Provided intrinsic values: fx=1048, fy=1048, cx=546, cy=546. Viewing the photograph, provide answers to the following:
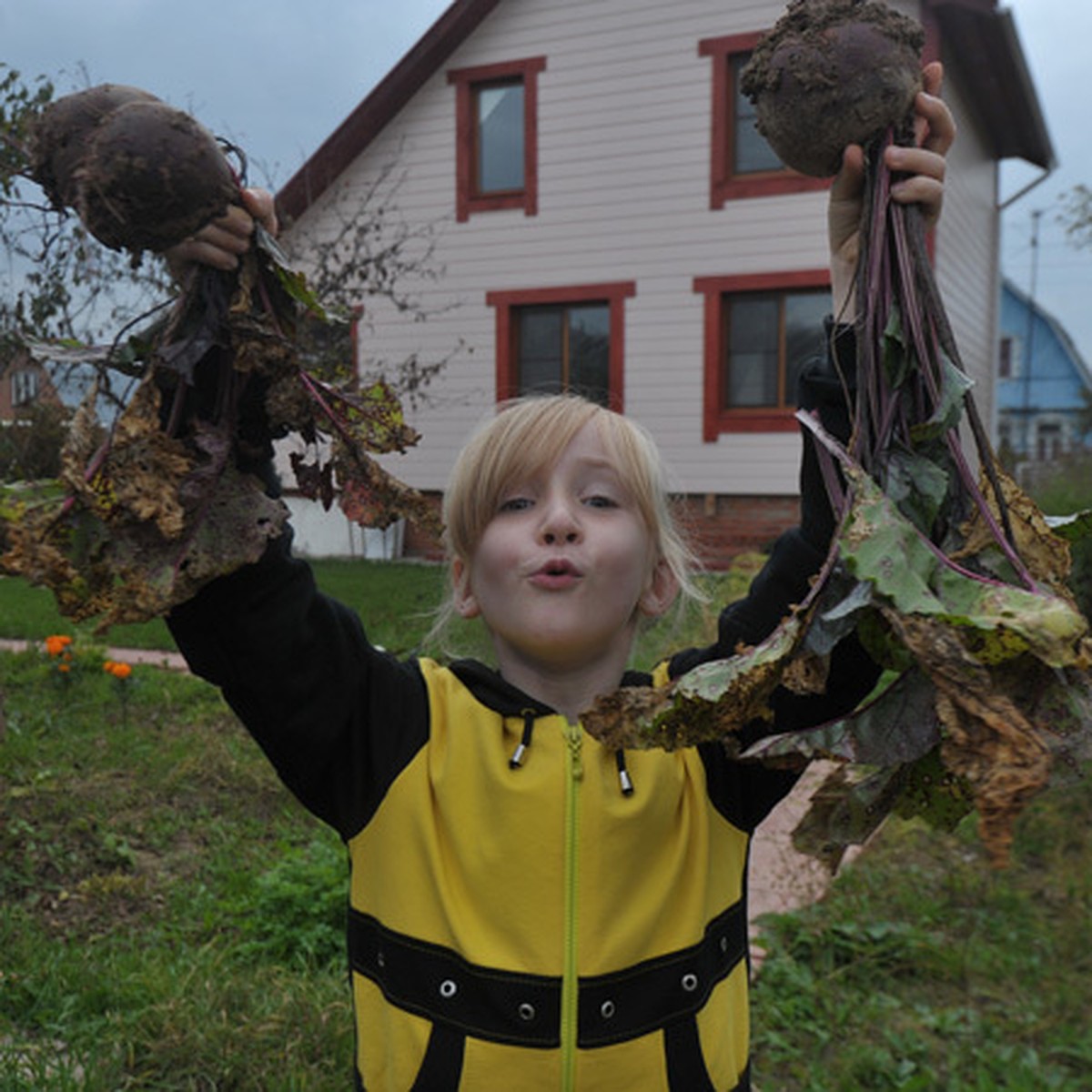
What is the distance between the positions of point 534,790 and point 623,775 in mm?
143

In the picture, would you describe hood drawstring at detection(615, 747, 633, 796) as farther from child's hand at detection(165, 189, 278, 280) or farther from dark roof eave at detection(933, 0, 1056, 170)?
dark roof eave at detection(933, 0, 1056, 170)

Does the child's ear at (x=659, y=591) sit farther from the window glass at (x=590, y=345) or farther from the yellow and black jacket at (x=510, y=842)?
the window glass at (x=590, y=345)

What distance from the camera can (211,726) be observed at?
17.5 feet

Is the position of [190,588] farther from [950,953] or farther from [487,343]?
[487,343]

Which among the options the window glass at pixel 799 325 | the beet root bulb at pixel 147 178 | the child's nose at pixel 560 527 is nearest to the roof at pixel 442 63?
the window glass at pixel 799 325

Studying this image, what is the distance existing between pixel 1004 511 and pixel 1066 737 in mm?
320

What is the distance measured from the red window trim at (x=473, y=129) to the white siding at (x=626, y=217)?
0.27ft

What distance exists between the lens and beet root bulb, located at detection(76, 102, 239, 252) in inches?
47.3

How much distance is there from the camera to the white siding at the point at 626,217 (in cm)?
1095

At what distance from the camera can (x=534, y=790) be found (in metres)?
1.57

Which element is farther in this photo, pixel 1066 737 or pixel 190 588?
pixel 190 588

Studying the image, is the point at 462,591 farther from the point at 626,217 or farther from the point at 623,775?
the point at 626,217

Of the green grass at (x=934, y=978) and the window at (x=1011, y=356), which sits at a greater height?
the window at (x=1011, y=356)

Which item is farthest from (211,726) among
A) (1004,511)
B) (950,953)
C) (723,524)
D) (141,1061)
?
(723,524)
